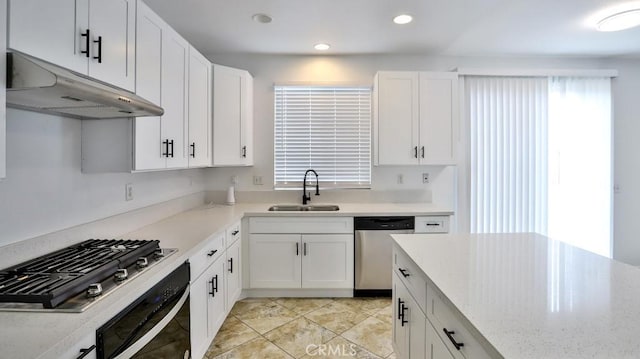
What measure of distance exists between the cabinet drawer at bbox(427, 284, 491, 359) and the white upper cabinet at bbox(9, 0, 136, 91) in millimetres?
1763

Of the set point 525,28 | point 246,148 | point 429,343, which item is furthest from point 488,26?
point 429,343

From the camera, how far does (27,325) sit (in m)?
0.93

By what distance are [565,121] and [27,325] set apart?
473 centimetres

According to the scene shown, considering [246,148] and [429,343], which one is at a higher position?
[246,148]

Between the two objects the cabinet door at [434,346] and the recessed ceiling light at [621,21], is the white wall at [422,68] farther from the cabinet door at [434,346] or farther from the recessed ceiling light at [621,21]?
the cabinet door at [434,346]

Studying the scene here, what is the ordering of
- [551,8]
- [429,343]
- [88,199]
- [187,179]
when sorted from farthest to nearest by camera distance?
1. [187,179]
2. [551,8]
3. [88,199]
4. [429,343]

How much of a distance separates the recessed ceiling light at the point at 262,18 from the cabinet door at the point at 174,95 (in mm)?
626

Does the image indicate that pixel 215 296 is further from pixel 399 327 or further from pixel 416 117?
pixel 416 117

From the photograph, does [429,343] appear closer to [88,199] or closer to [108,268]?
[108,268]

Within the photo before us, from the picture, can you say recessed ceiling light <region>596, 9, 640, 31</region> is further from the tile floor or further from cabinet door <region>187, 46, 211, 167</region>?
cabinet door <region>187, 46, 211, 167</region>

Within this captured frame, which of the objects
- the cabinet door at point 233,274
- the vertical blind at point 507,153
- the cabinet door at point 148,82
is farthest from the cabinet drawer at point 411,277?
the vertical blind at point 507,153

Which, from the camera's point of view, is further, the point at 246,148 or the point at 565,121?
the point at 565,121

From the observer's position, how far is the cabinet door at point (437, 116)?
3.28 metres

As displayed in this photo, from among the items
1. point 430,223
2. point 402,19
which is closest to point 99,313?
point 430,223
